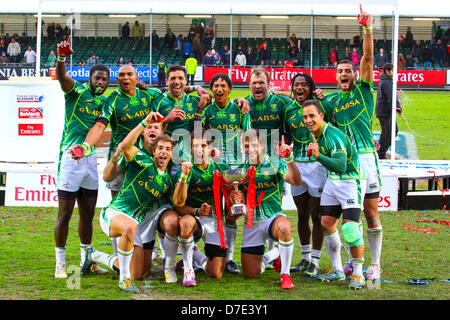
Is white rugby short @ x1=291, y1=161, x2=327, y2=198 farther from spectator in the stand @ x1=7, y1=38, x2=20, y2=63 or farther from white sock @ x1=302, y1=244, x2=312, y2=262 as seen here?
spectator in the stand @ x1=7, y1=38, x2=20, y2=63

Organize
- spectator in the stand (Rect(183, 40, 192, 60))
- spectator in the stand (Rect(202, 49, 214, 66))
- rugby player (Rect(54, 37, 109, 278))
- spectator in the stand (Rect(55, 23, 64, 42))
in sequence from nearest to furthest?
rugby player (Rect(54, 37, 109, 278)) → spectator in the stand (Rect(202, 49, 214, 66)) → spectator in the stand (Rect(183, 40, 192, 60)) → spectator in the stand (Rect(55, 23, 64, 42))

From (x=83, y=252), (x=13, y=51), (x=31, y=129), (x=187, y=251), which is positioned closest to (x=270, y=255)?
(x=187, y=251)

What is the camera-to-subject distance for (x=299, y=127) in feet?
22.0

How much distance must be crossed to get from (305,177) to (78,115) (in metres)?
2.56

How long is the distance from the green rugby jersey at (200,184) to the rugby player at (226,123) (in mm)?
239

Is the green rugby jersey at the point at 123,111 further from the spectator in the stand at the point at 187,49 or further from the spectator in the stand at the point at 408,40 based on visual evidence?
the spectator in the stand at the point at 408,40

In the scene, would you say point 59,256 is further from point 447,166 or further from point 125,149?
point 447,166

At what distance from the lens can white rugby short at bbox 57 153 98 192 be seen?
6391mm

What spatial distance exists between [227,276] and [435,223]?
164 inches

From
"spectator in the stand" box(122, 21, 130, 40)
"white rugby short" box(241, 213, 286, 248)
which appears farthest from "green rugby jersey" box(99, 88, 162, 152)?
"spectator in the stand" box(122, 21, 130, 40)

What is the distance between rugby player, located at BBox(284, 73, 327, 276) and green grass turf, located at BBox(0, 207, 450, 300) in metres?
0.28

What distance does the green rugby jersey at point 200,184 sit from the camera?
6332mm

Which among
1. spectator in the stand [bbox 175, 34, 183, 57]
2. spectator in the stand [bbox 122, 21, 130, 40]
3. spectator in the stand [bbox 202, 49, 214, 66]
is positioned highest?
spectator in the stand [bbox 122, 21, 130, 40]

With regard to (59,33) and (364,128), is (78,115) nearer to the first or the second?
(364,128)
